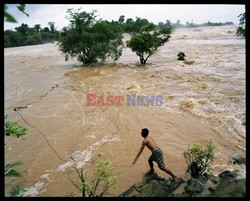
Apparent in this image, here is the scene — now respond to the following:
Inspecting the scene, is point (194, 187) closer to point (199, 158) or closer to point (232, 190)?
point (232, 190)

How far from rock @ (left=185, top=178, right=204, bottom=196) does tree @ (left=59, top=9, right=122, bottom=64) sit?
1702 centimetres

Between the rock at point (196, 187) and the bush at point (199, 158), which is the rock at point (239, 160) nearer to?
the rock at point (196, 187)

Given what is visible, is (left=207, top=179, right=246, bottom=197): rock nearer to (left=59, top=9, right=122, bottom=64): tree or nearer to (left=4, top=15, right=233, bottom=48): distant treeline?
(left=59, top=9, right=122, bottom=64): tree

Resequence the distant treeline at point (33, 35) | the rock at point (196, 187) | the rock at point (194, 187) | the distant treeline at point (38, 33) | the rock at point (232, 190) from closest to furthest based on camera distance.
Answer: the rock at point (232, 190) < the rock at point (196, 187) < the rock at point (194, 187) < the distant treeline at point (38, 33) < the distant treeline at point (33, 35)

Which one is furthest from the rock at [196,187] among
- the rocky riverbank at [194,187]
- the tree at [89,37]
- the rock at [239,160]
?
the tree at [89,37]

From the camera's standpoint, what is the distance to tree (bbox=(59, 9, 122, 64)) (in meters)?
19.3

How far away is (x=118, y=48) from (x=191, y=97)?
43.5ft

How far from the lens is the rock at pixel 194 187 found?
367 centimetres

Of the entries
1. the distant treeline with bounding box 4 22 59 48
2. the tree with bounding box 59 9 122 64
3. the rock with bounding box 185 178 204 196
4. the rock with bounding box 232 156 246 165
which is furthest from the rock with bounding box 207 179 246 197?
the distant treeline with bounding box 4 22 59 48

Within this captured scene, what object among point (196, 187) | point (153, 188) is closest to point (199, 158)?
point (196, 187)

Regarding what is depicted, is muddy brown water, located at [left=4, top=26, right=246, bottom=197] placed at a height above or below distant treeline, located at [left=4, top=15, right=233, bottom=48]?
below

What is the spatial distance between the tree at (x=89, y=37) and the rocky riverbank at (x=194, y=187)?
55.0 ft

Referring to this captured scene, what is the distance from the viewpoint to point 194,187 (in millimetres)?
3770

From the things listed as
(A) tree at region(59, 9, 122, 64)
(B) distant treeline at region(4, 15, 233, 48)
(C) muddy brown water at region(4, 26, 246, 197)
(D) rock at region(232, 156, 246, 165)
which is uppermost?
(B) distant treeline at region(4, 15, 233, 48)
